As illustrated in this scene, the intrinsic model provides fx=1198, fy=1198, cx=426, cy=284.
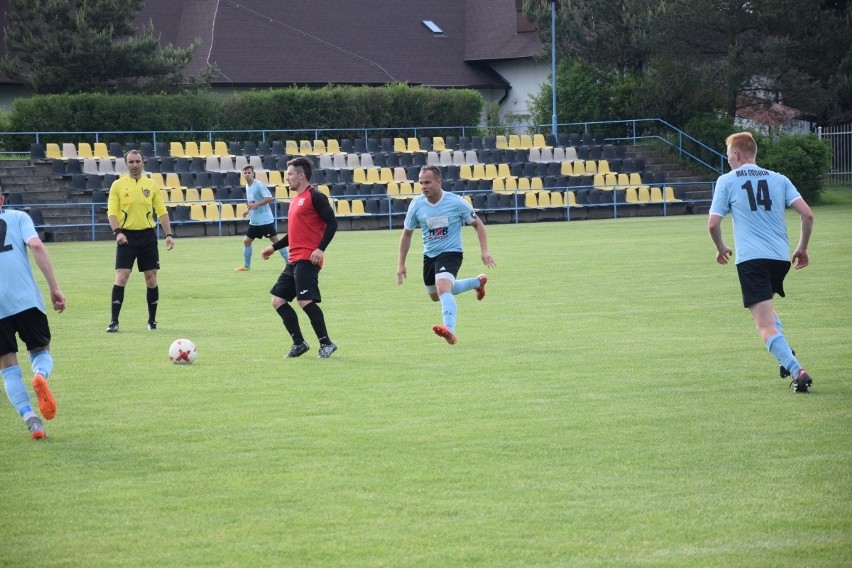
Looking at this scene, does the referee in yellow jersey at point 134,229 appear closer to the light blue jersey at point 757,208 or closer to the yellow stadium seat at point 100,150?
the light blue jersey at point 757,208

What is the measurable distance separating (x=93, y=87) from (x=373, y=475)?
39364 mm

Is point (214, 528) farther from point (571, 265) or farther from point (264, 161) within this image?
point (264, 161)

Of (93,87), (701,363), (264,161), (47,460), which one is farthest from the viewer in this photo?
(93,87)

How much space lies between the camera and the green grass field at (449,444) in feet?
18.0

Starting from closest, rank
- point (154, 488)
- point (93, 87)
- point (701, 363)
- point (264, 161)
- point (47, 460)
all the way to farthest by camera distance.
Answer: point (154, 488), point (47, 460), point (701, 363), point (264, 161), point (93, 87)

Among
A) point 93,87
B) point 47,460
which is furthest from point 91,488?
point 93,87

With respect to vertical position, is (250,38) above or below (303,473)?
above

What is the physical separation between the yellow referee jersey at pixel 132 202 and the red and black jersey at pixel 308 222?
9.68ft

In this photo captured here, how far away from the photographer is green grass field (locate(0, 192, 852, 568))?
18.0 ft

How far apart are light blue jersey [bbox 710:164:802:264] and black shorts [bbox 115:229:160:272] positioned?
7189 mm

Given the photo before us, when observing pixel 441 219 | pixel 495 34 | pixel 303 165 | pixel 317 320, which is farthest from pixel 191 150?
pixel 317 320

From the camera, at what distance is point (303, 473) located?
22.3 ft

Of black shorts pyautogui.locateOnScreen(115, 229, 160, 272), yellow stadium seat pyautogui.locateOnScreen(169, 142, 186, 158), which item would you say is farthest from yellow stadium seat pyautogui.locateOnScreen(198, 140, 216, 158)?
black shorts pyautogui.locateOnScreen(115, 229, 160, 272)

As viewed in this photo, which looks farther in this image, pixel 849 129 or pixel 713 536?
pixel 849 129
